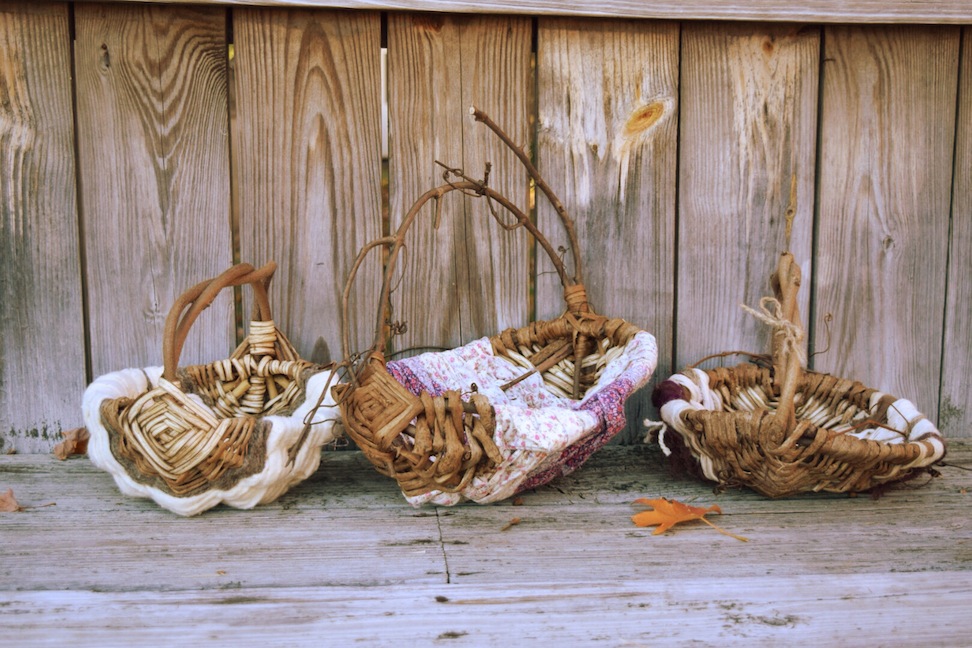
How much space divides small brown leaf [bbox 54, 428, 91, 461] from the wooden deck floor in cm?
14

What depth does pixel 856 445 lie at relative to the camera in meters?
1.36

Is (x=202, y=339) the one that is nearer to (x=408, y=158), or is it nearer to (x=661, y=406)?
(x=408, y=158)

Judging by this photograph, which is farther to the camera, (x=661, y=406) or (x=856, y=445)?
(x=661, y=406)

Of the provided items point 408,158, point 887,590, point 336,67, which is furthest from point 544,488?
point 336,67

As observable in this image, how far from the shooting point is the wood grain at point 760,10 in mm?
1716

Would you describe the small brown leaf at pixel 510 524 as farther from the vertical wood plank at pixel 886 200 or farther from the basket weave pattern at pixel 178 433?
the vertical wood plank at pixel 886 200

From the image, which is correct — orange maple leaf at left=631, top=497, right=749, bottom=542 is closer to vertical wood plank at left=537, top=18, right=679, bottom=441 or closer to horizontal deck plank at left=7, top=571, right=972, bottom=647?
horizontal deck plank at left=7, top=571, right=972, bottom=647

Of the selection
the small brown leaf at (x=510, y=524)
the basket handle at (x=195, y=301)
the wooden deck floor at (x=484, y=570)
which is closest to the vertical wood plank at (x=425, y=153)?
the basket handle at (x=195, y=301)

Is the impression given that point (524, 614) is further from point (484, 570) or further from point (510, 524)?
point (510, 524)

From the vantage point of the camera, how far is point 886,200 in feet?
6.19

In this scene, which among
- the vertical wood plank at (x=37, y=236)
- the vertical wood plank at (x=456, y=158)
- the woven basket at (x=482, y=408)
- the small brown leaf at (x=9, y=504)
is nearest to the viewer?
the woven basket at (x=482, y=408)

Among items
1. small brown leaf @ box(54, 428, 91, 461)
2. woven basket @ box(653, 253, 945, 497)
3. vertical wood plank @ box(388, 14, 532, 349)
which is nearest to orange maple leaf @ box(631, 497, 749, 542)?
woven basket @ box(653, 253, 945, 497)

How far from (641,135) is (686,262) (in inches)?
11.9

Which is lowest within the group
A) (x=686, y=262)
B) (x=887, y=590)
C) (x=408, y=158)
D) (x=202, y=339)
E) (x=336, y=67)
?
(x=887, y=590)
